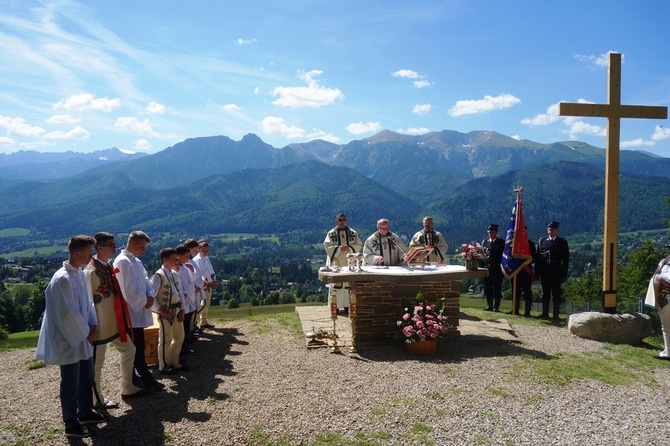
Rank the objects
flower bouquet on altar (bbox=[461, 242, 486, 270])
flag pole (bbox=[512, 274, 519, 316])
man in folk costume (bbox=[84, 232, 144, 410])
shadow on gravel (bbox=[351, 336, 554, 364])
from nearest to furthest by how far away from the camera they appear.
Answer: man in folk costume (bbox=[84, 232, 144, 410]) → shadow on gravel (bbox=[351, 336, 554, 364]) → flower bouquet on altar (bbox=[461, 242, 486, 270]) → flag pole (bbox=[512, 274, 519, 316])

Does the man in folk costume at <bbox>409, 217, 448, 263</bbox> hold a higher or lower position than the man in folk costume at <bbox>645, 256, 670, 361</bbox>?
higher

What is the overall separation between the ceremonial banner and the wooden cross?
89.0 inches

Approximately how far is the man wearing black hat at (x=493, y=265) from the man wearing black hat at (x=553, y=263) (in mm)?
1173

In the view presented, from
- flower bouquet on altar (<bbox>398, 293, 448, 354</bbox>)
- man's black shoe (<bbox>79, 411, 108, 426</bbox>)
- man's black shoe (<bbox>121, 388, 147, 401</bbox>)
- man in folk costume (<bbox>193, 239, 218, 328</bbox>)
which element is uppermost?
man in folk costume (<bbox>193, 239, 218, 328</bbox>)

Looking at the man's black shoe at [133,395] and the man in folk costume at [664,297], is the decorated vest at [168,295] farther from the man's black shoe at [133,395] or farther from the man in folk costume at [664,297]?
the man in folk costume at [664,297]

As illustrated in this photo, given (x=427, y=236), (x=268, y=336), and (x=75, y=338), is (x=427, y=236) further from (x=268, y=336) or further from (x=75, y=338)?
(x=75, y=338)

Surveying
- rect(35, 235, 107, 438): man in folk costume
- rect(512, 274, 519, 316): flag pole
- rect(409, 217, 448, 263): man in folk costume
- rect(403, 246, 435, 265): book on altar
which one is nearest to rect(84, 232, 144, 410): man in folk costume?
rect(35, 235, 107, 438): man in folk costume

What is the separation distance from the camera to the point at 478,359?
28.4ft

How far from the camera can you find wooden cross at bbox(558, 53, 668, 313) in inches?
412

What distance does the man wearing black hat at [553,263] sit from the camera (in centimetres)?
1265

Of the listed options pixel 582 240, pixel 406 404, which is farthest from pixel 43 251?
pixel 406 404

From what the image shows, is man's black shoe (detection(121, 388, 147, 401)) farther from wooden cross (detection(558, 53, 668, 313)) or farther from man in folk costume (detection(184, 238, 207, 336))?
wooden cross (detection(558, 53, 668, 313))

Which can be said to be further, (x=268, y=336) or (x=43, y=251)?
(x=43, y=251)

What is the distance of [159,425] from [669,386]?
293 inches
